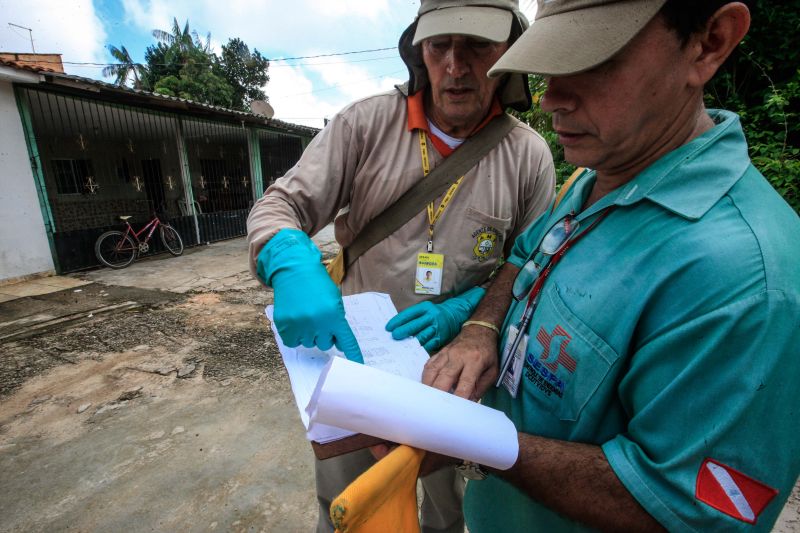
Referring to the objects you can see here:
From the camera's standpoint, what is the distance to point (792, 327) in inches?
23.1

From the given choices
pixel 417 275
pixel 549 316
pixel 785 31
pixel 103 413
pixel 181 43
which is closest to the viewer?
pixel 549 316

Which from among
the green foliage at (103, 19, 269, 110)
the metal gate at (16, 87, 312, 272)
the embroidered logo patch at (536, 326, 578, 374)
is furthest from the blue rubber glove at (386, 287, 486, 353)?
the green foliage at (103, 19, 269, 110)

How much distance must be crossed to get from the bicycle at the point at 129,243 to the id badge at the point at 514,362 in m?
8.21

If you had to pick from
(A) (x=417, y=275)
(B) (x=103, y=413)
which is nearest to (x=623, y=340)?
(A) (x=417, y=275)

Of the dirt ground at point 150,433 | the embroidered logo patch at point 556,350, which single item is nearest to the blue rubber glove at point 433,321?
the embroidered logo patch at point 556,350

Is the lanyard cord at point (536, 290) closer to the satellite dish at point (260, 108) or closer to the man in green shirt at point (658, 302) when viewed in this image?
the man in green shirt at point (658, 302)

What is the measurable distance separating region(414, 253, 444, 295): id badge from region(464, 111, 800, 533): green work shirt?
68 centimetres

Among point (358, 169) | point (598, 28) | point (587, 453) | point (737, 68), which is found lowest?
point (587, 453)

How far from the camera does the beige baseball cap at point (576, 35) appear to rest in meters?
0.68

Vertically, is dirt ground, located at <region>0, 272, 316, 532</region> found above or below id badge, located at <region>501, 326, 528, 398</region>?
below

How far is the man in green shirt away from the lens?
0.61 metres

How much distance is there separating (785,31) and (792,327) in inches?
109

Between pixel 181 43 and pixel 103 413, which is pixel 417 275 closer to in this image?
pixel 103 413

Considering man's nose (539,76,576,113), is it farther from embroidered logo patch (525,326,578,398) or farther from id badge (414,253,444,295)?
id badge (414,253,444,295)
